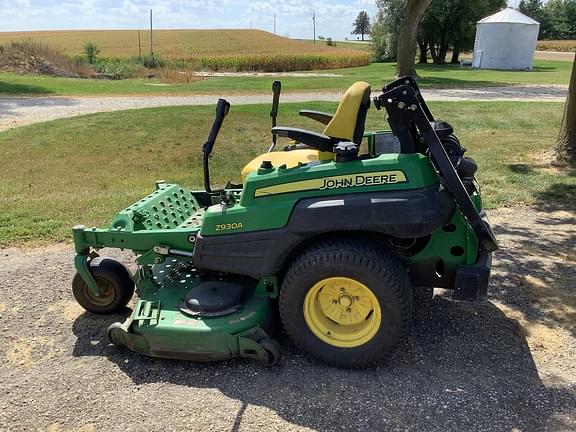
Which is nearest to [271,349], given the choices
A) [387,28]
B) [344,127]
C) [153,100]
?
[344,127]

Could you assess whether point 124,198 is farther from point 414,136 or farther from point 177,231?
point 414,136

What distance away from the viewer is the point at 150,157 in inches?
371

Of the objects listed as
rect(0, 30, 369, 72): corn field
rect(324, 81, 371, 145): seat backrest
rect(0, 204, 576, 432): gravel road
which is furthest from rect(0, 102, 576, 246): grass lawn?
rect(0, 30, 369, 72): corn field

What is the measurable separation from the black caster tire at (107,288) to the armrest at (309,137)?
5.02 feet

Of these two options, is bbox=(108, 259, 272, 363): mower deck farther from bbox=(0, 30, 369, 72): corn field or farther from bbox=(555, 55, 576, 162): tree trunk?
bbox=(0, 30, 369, 72): corn field

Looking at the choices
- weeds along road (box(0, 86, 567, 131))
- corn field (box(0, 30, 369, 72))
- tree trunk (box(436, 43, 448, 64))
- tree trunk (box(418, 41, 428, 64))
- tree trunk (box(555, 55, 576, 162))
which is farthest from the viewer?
tree trunk (box(418, 41, 428, 64))

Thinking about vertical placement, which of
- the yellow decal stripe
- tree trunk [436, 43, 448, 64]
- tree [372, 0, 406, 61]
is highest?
tree [372, 0, 406, 61]

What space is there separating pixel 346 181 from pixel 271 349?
103 centimetres

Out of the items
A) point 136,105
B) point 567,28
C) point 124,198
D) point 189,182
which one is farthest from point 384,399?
point 567,28

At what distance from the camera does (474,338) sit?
140 inches

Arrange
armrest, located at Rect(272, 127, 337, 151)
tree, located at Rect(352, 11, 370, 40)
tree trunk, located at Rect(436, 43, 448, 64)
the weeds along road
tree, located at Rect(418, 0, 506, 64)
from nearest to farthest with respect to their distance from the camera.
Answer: armrest, located at Rect(272, 127, 337, 151) → the weeds along road → tree, located at Rect(418, 0, 506, 64) → tree trunk, located at Rect(436, 43, 448, 64) → tree, located at Rect(352, 11, 370, 40)

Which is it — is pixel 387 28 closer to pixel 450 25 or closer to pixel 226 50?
pixel 450 25

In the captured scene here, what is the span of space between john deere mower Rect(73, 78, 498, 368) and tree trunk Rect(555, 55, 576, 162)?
19.4 feet

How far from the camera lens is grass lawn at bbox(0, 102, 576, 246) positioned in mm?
6625
